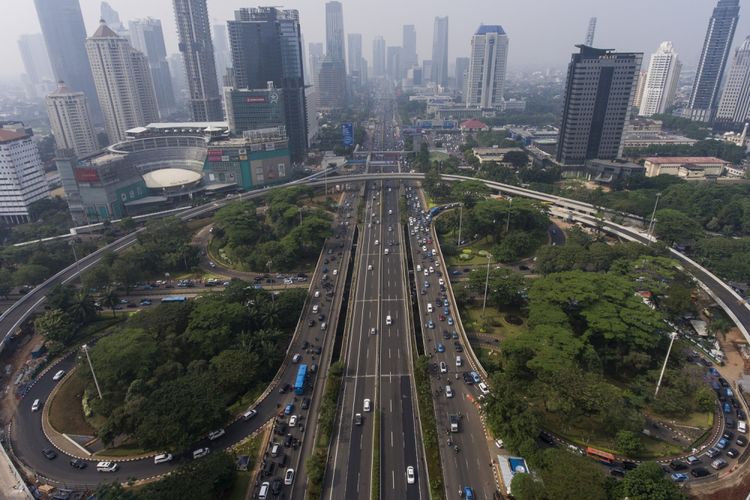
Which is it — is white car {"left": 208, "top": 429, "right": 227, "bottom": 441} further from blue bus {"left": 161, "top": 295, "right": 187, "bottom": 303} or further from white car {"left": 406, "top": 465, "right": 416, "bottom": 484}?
blue bus {"left": 161, "top": 295, "right": 187, "bottom": 303}

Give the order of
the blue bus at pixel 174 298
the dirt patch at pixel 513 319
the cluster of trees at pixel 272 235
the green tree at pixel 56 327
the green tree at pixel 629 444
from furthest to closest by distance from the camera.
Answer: the cluster of trees at pixel 272 235 < the blue bus at pixel 174 298 < the dirt patch at pixel 513 319 < the green tree at pixel 56 327 < the green tree at pixel 629 444

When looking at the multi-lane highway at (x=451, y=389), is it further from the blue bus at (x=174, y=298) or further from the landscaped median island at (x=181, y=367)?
the blue bus at (x=174, y=298)

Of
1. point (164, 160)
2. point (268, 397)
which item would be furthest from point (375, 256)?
point (164, 160)

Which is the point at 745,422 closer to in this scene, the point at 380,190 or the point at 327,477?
the point at 327,477

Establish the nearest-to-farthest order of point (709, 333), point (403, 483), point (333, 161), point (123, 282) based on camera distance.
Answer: point (403, 483)
point (709, 333)
point (123, 282)
point (333, 161)

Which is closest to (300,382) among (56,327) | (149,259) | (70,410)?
(70,410)

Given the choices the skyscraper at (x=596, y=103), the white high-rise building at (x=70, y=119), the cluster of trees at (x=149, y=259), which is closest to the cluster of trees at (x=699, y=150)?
the skyscraper at (x=596, y=103)

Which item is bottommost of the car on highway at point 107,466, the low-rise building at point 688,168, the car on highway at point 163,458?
the car on highway at point 107,466

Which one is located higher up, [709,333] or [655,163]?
[655,163]
